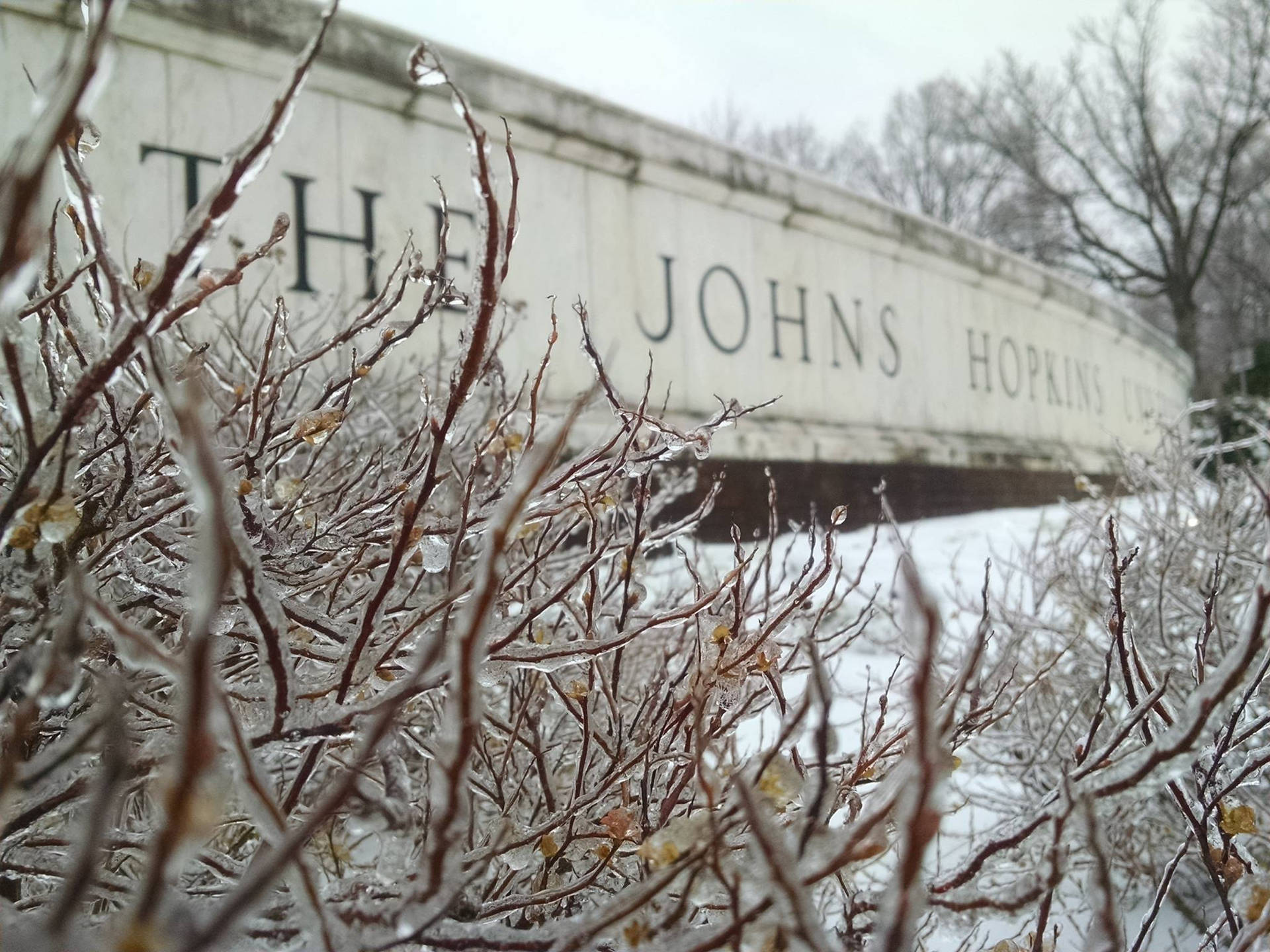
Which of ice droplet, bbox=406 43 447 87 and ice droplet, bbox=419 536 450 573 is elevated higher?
ice droplet, bbox=406 43 447 87

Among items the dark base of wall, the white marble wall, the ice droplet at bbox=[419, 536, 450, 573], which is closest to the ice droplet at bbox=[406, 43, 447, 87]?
the ice droplet at bbox=[419, 536, 450, 573]

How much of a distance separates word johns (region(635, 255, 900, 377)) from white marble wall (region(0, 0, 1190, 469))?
17 millimetres

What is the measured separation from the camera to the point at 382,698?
89 centimetres

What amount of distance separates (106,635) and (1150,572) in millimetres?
2704

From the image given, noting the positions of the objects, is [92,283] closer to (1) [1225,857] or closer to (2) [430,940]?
(2) [430,940]

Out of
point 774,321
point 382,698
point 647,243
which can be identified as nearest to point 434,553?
point 382,698

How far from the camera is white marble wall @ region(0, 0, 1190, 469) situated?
435cm

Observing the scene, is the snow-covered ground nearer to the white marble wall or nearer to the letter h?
the white marble wall

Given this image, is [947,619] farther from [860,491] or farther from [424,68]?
[424,68]

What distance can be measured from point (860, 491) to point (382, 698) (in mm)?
6705

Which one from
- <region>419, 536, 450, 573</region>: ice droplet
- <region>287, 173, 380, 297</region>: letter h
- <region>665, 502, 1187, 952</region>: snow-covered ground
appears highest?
<region>287, 173, 380, 297</region>: letter h

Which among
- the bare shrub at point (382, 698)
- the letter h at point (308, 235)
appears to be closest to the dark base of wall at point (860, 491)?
the letter h at point (308, 235)

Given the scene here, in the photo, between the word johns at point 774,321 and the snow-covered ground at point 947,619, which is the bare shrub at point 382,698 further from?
the word johns at point 774,321

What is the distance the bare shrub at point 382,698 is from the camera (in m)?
0.53
